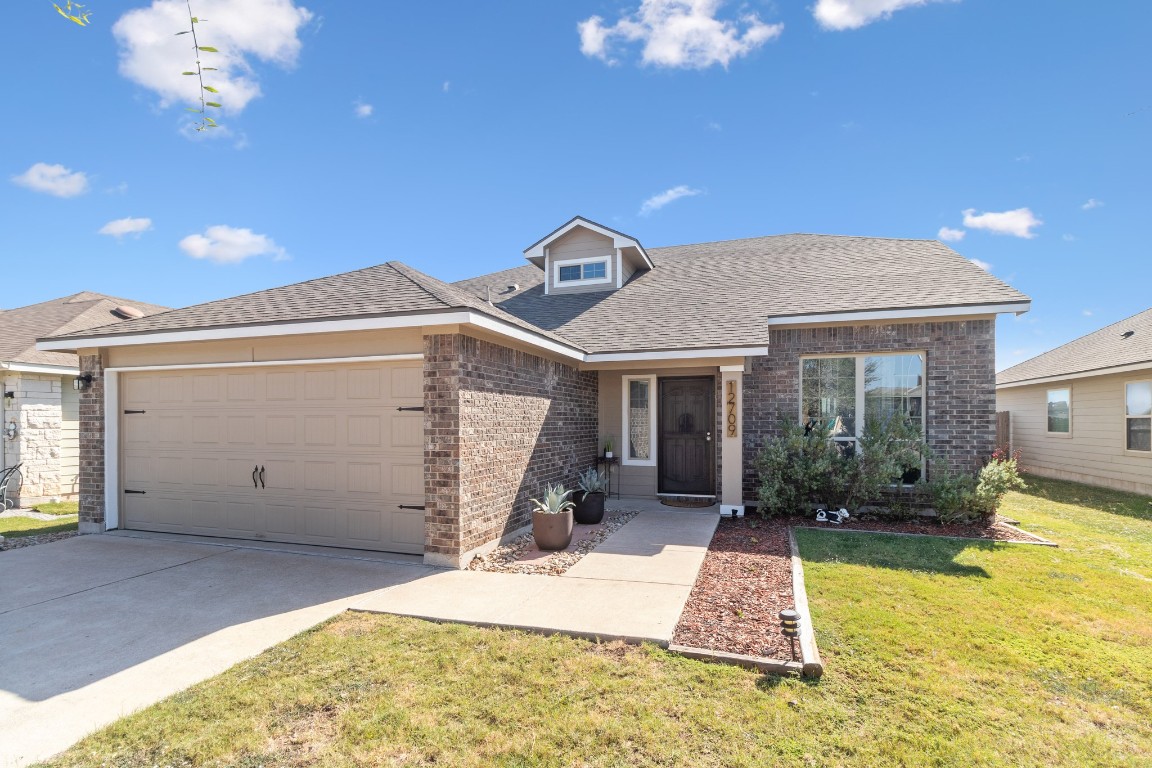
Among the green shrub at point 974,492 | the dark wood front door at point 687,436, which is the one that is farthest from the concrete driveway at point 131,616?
the green shrub at point 974,492

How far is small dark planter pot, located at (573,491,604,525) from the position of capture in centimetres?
833

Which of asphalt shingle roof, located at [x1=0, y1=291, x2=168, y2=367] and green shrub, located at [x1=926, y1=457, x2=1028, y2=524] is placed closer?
green shrub, located at [x1=926, y1=457, x2=1028, y2=524]

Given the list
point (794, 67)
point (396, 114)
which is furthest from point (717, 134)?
point (396, 114)

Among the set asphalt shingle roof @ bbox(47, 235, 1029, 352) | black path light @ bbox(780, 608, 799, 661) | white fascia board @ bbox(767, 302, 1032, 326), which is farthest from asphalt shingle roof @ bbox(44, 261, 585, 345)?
white fascia board @ bbox(767, 302, 1032, 326)

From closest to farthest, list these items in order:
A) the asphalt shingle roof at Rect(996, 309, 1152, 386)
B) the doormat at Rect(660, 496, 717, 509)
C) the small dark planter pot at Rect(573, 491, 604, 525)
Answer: the small dark planter pot at Rect(573, 491, 604, 525), the doormat at Rect(660, 496, 717, 509), the asphalt shingle roof at Rect(996, 309, 1152, 386)

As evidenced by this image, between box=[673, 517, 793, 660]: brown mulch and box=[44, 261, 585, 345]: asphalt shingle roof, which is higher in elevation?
box=[44, 261, 585, 345]: asphalt shingle roof

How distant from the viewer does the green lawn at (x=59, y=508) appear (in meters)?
9.92

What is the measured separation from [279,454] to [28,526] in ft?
17.2

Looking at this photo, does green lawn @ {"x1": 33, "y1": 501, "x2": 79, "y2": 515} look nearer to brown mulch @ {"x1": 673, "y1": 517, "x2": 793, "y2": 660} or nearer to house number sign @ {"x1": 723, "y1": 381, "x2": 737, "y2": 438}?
brown mulch @ {"x1": 673, "y1": 517, "x2": 793, "y2": 660}

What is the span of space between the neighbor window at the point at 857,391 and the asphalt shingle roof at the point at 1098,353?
6.10 m

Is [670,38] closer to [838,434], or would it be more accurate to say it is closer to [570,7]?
[570,7]

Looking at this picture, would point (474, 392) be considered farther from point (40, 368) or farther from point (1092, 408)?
point (1092, 408)

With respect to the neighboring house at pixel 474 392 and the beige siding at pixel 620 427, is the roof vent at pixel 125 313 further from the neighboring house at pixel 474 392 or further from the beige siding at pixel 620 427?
the beige siding at pixel 620 427

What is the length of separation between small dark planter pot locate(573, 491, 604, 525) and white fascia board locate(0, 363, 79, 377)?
10674 millimetres
